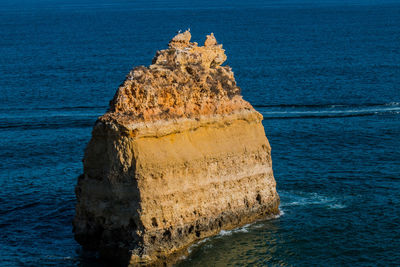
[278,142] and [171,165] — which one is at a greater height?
[171,165]

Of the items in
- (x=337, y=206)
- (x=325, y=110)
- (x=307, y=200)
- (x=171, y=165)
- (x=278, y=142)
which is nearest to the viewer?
(x=171, y=165)

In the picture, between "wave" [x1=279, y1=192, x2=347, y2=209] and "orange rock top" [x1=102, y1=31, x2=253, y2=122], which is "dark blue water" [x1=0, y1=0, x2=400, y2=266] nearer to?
"wave" [x1=279, y1=192, x2=347, y2=209]

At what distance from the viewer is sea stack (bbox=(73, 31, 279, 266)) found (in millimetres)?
36562

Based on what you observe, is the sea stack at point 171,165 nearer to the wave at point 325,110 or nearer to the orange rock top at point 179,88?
the orange rock top at point 179,88

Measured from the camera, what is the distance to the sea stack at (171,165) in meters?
36.6

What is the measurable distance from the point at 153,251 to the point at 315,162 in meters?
23.6

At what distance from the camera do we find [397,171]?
53.9m

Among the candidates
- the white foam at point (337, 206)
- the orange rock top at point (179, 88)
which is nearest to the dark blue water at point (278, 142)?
the white foam at point (337, 206)

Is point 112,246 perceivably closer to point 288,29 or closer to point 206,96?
point 206,96

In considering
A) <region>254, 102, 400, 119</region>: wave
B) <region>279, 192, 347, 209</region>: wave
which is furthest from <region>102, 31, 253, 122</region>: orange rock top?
<region>254, 102, 400, 119</region>: wave

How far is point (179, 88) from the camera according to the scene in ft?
129

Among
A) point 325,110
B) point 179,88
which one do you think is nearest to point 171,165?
point 179,88

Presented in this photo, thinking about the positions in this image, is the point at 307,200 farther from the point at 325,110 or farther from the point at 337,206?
the point at 325,110

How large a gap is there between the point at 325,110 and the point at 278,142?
16.5 m
